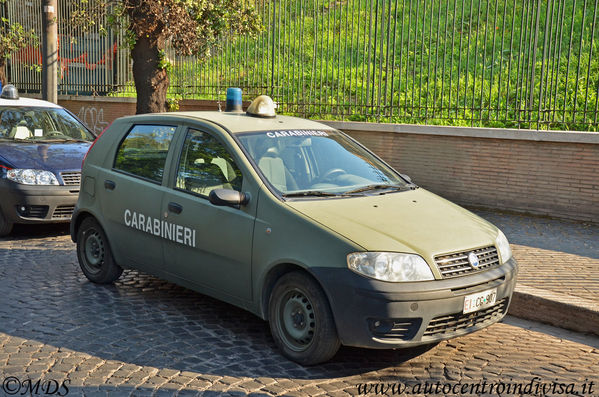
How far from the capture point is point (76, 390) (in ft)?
13.3

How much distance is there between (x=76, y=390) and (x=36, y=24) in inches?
705

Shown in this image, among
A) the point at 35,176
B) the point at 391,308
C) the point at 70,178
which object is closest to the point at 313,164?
the point at 391,308

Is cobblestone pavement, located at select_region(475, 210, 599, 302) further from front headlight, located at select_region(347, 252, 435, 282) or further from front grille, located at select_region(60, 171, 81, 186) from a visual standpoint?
front grille, located at select_region(60, 171, 81, 186)

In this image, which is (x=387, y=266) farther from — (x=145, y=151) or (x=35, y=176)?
(x=35, y=176)

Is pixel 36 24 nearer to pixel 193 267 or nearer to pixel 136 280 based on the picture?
pixel 136 280

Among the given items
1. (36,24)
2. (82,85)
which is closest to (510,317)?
(82,85)

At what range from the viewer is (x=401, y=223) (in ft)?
15.1

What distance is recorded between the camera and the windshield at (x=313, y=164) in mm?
5055

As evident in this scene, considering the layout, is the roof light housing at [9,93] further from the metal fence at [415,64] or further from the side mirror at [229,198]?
the side mirror at [229,198]

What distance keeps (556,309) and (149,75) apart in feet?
26.5

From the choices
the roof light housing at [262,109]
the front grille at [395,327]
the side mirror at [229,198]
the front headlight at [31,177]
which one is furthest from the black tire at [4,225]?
the front grille at [395,327]

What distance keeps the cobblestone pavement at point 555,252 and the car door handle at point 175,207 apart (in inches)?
123

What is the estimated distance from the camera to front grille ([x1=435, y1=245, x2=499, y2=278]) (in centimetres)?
434

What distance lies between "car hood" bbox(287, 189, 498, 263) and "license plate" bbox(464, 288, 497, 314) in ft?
1.01
